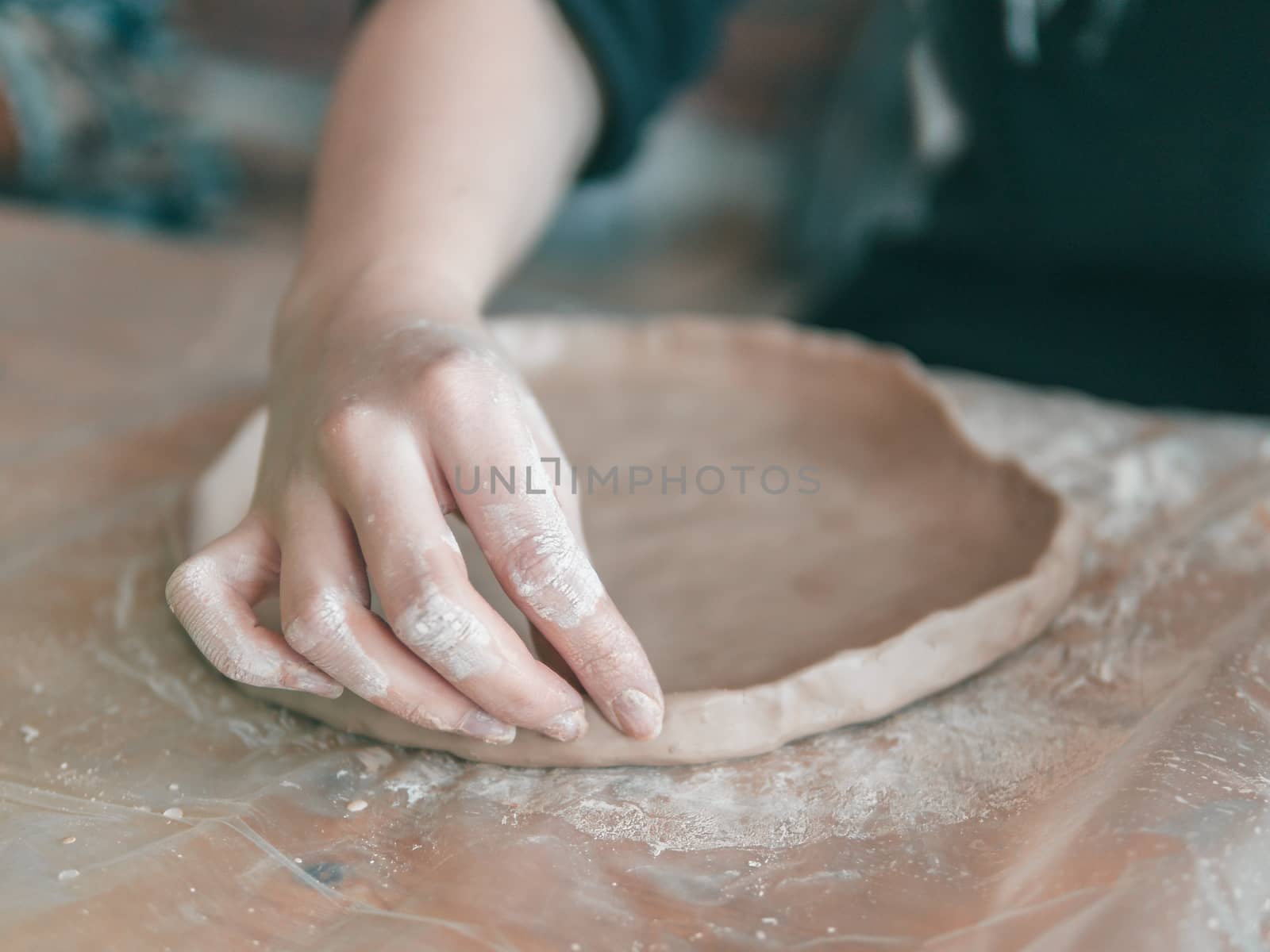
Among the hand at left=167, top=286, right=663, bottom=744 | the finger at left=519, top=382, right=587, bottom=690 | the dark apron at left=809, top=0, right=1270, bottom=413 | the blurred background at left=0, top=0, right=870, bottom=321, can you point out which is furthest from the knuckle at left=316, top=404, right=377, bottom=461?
the blurred background at left=0, top=0, right=870, bottom=321

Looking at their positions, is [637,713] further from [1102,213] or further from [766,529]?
[1102,213]

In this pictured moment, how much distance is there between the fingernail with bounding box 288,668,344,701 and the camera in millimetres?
667

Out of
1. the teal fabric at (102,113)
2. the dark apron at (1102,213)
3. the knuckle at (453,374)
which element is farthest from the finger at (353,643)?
the teal fabric at (102,113)

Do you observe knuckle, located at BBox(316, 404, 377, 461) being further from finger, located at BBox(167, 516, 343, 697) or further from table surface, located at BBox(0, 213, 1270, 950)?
table surface, located at BBox(0, 213, 1270, 950)

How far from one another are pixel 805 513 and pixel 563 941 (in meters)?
0.51

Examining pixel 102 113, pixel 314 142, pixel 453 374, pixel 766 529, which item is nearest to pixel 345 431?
pixel 453 374

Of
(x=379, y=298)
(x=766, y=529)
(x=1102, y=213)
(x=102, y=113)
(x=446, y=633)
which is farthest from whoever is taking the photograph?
(x=102, y=113)

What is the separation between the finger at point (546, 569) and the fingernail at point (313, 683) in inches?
5.0

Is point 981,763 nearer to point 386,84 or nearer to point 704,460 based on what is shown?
point 704,460

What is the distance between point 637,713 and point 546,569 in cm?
11

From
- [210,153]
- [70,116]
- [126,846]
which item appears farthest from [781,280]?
[126,846]

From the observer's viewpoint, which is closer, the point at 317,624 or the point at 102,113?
the point at 317,624

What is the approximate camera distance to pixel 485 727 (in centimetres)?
66

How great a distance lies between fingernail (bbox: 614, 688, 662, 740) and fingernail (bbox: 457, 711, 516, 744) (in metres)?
0.07
